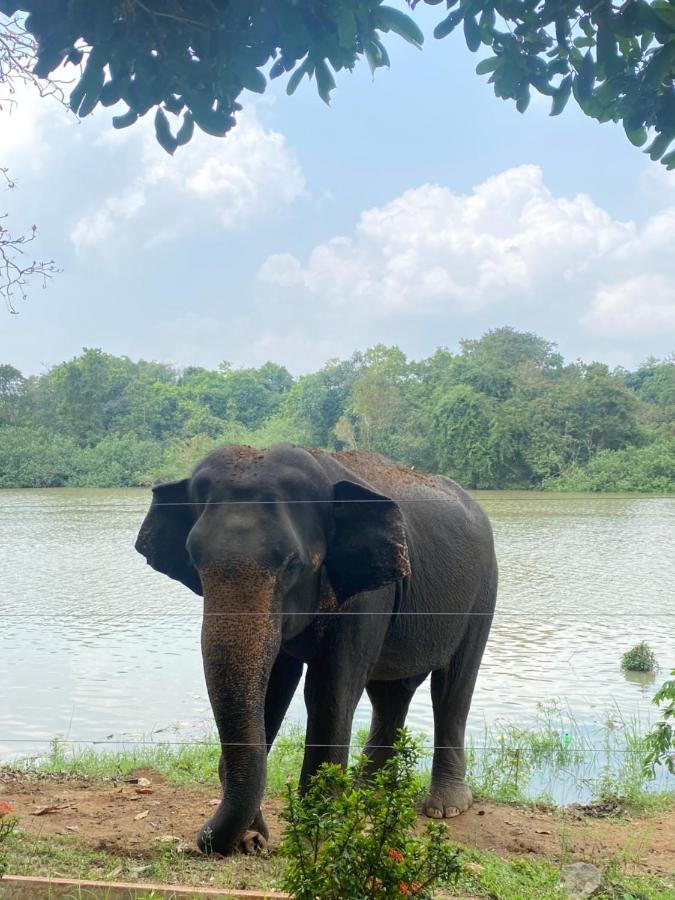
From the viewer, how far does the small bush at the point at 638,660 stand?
16.3 feet

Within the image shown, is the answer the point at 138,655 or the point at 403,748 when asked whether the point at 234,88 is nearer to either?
the point at 403,748

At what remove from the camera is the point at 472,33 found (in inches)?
139

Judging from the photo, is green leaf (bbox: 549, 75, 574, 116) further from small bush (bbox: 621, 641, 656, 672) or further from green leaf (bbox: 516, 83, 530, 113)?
small bush (bbox: 621, 641, 656, 672)

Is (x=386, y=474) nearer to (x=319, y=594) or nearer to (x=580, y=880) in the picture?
(x=319, y=594)

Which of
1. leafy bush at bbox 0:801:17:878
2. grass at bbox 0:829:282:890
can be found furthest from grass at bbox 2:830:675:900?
leafy bush at bbox 0:801:17:878

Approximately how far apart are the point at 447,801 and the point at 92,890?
239cm

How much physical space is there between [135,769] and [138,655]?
1.45 metres

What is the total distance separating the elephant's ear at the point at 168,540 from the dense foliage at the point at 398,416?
7.3 inches

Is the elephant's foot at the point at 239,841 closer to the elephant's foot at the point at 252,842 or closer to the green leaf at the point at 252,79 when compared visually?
the elephant's foot at the point at 252,842

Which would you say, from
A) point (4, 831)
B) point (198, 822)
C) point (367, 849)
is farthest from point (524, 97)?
point (198, 822)

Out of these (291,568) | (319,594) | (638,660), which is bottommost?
(638,660)

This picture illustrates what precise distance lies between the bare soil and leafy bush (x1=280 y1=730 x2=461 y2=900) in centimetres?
180

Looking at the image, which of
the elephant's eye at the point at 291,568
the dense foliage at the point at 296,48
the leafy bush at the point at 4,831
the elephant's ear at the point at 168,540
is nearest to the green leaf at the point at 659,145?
the dense foliage at the point at 296,48

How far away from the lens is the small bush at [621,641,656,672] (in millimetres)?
4980
